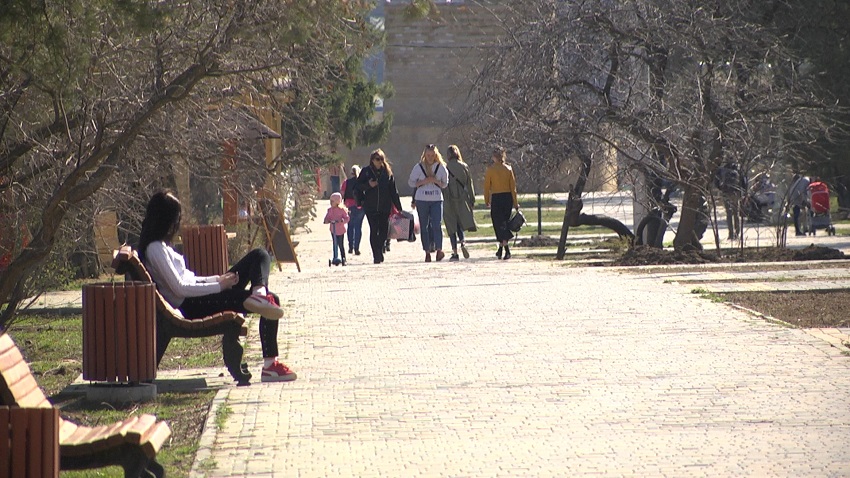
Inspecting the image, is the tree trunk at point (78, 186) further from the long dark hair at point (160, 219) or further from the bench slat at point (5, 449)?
the bench slat at point (5, 449)

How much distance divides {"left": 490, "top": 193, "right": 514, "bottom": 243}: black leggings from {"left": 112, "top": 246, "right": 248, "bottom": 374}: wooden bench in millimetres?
11914

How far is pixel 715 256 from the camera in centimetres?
1819

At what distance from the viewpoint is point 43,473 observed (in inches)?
170

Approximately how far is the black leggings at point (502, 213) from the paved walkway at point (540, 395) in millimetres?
6882

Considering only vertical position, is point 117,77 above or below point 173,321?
above

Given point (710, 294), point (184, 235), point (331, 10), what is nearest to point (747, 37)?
point (710, 294)

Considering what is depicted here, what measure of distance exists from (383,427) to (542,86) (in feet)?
38.2

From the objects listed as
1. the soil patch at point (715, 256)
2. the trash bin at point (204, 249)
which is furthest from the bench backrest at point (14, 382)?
the soil patch at point (715, 256)

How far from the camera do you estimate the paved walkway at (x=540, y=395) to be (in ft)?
20.5

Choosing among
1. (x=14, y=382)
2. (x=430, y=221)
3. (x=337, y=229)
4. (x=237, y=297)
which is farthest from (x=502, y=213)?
(x=14, y=382)

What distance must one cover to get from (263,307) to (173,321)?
0.59 meters

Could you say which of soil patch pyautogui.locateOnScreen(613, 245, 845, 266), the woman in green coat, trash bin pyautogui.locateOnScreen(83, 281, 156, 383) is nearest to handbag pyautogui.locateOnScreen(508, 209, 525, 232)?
the woman in green coat

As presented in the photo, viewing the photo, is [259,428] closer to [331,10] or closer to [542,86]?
Answer: [331,10]

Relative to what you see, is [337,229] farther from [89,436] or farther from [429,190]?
[89,436]
